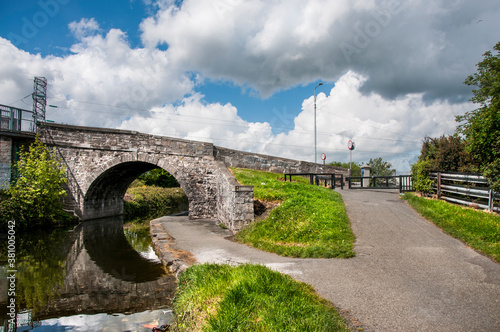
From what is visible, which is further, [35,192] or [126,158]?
[126,158]

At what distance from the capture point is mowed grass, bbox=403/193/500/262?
619 centimetres

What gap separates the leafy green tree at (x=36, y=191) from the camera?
12562 mm

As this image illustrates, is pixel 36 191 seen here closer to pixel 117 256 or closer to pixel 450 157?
pixel 117 256

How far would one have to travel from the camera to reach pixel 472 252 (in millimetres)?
5992

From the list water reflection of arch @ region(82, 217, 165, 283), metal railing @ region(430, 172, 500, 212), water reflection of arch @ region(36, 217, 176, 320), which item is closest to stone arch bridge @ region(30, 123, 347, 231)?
water reflection of arch @ region(82, 217, 165, 283)

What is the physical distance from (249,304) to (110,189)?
53.7 feet

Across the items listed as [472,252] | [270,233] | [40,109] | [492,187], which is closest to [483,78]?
[492,187]

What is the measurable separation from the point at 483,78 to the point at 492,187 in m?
12.7

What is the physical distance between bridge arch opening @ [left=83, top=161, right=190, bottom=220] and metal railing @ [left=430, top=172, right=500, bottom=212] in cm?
1083

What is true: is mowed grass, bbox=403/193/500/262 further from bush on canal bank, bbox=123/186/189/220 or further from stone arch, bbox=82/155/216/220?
bush on canal bank, bbox=123/186/189/220

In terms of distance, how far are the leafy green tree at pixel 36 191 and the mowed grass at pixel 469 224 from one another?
47.6 ft

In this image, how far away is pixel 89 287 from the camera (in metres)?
6.20

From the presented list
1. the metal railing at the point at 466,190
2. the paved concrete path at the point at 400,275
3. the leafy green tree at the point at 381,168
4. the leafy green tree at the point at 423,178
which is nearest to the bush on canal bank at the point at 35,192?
the paved concrete path at the point at 400,275

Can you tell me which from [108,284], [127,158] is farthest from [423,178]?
[127,158]
